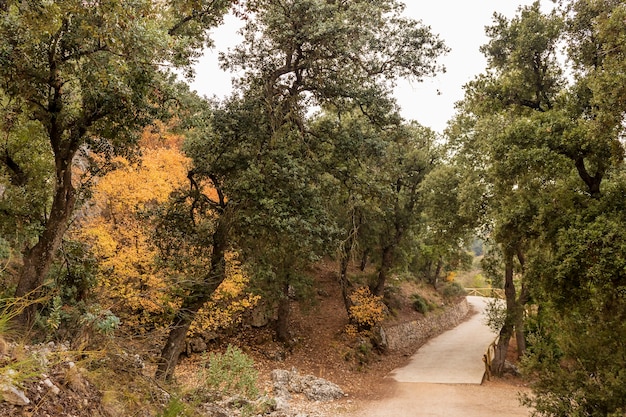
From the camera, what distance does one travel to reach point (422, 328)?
24406 mm

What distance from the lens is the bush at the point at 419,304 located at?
2541cm

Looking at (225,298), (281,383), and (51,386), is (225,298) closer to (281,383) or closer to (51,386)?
(281,383)

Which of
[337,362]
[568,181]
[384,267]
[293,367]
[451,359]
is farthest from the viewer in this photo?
[384,267]

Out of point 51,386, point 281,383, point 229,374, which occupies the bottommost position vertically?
point 281,383

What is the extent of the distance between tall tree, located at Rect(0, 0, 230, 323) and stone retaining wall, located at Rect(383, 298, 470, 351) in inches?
667

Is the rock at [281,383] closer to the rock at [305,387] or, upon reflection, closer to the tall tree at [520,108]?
the rock at [305,387]

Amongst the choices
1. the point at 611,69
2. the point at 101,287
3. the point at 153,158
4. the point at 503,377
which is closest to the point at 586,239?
the point at 611,69

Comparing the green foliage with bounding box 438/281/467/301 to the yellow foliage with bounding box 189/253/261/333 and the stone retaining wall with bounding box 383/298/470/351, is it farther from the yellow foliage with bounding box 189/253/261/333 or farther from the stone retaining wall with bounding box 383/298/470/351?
the yellow foliage with bounding box 189/253/261/333

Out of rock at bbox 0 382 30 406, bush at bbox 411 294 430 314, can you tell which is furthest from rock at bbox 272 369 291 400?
bush at bbox 411 294 430 314

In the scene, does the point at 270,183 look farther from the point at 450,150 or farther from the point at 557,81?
the point at 450,150

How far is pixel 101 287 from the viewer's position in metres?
11.7

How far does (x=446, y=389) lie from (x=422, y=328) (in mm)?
10589

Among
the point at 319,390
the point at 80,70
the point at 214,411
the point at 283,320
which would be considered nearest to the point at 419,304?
the point at 283,320

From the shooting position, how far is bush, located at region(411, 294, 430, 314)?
2541 centimetres
